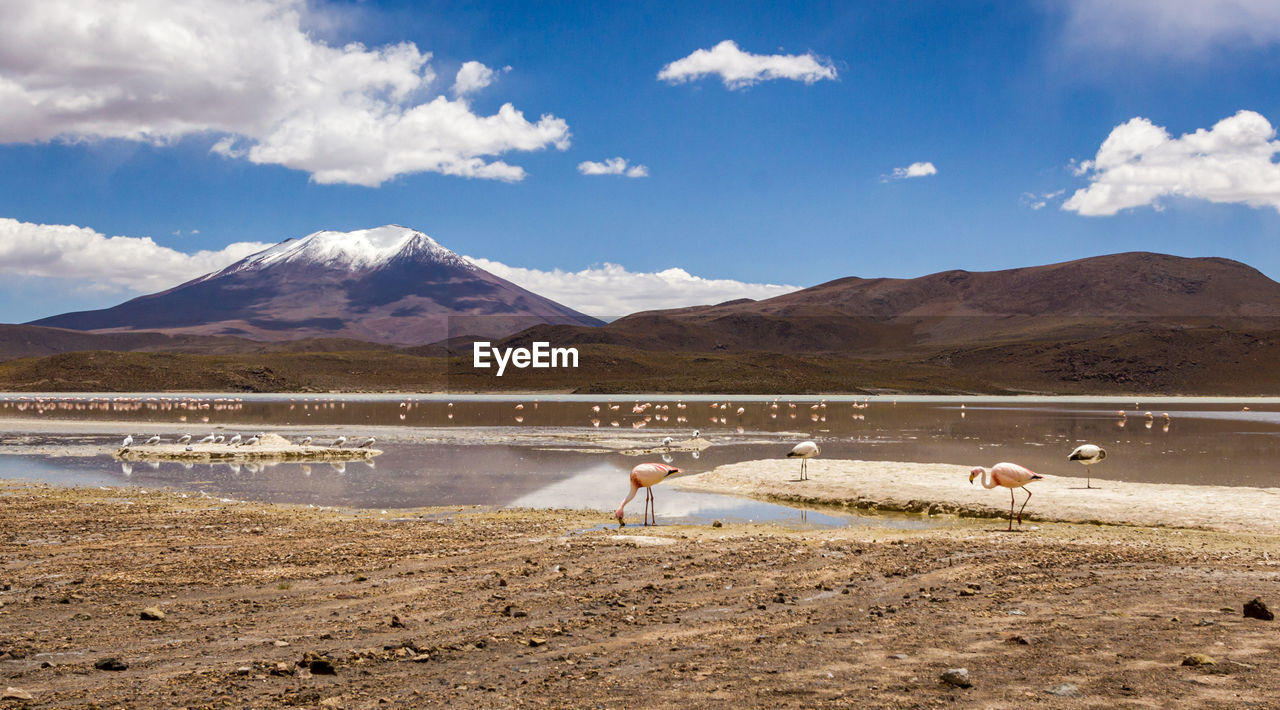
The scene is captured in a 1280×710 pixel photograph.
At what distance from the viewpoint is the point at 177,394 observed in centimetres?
9881

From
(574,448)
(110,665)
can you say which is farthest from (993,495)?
(574,448)

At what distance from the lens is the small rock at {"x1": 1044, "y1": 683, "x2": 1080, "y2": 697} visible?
6.54m

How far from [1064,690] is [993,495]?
13.2m

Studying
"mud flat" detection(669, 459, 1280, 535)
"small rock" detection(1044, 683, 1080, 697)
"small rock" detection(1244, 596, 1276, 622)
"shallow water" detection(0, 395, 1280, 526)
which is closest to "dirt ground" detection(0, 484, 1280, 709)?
"small rock" detection(1044, 683, 1080, 697)

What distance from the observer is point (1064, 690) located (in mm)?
6613

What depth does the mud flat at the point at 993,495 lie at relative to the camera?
16.3 m

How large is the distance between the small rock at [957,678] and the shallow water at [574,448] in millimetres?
10132

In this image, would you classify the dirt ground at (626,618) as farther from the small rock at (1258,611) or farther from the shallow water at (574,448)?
the shallow water at (574,448)

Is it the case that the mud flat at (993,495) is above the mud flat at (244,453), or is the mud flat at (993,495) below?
below

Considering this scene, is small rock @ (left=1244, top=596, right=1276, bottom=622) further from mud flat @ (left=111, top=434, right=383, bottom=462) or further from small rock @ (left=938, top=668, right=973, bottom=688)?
mud flat @ (left=111, top=434, right=383, bottom=462)

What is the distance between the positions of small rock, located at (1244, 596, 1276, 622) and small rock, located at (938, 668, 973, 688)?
3.68 m

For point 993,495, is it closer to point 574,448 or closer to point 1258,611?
point 1258,611

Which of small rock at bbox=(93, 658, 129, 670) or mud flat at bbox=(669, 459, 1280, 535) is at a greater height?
small rock at bbox=(93, 658, 129, 670)

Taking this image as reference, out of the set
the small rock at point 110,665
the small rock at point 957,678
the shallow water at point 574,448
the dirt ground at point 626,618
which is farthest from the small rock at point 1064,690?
the shallow water at point 574,448
